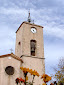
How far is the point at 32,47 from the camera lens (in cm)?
1678

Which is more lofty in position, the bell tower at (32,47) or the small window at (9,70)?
the bell tower at (32,47)

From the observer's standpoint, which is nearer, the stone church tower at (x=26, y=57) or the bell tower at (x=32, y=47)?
the stone church tower at (x=26, y=57)

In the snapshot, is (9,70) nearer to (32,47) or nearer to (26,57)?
(26,57)

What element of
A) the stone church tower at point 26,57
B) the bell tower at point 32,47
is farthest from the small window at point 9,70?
the bell tower at point 32,47

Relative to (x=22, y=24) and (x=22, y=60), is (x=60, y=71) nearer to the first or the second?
(x=22, y=60)

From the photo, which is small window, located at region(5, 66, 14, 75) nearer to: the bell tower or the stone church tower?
the stone church tower

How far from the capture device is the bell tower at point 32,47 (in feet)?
50.5

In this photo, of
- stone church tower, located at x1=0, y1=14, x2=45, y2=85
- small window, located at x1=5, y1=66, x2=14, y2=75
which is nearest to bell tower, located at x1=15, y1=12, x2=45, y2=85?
stone church tower, located at x1=0, y1=14, x2=45, y2=85

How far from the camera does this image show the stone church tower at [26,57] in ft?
44.2

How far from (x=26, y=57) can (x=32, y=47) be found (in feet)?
5.97

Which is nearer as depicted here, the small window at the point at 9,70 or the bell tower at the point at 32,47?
the small window at the point at 9,70

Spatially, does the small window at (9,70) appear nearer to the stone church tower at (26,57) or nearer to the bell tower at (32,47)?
the stone church tower at (26,57)

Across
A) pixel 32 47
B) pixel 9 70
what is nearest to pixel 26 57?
pixel 32 47

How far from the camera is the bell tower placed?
15406 mm
